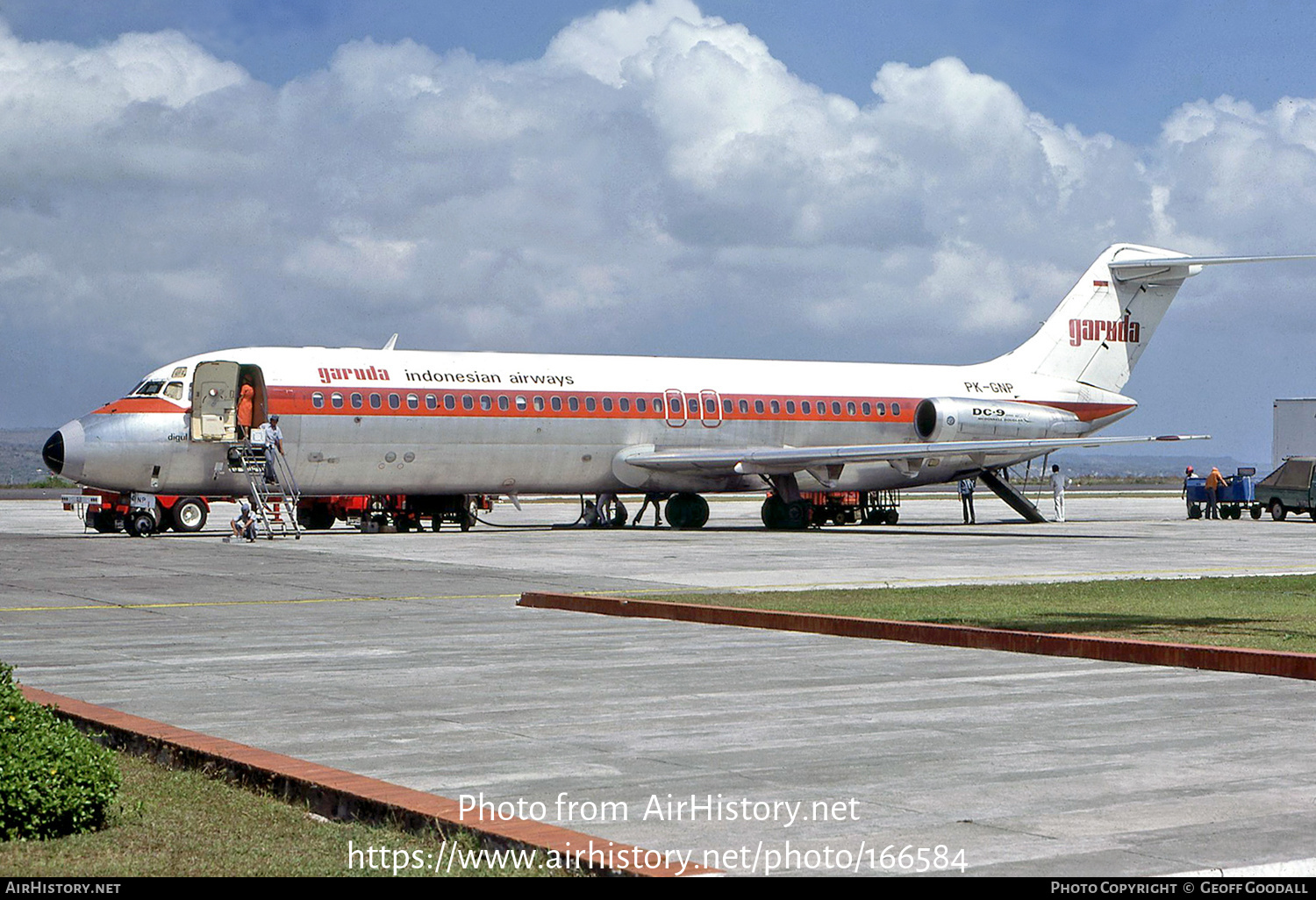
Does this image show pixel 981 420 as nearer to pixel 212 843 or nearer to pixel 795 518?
pixel 795 518

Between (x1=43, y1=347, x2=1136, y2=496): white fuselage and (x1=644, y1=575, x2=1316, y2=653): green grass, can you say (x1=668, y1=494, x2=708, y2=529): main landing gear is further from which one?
(x1=644, y1=575, x2=1316, y2=653): green grass

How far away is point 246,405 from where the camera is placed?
3544 centimetres

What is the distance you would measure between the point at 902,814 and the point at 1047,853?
871mm

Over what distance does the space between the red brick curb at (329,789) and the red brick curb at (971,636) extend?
7209mm

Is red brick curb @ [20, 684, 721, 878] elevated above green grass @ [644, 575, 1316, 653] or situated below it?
below

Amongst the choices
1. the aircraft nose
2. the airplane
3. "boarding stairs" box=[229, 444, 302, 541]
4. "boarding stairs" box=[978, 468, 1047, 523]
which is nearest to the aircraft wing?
the airplane

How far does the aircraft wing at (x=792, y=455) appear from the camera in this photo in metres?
39.4

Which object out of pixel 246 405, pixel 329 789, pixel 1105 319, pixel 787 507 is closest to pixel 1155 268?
pixel 1105 319

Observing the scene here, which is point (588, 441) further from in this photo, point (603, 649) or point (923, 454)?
point (603, 649)

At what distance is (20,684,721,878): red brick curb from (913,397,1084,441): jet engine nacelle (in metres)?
35.8

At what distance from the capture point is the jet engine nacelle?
4406 cm

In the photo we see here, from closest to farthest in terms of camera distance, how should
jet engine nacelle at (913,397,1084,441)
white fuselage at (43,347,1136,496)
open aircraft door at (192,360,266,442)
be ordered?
white fuselage at (43,347,1136,496) → open aircraft door at (192,360,266,442) → jet engine nacelle at (913,397,1084,441)

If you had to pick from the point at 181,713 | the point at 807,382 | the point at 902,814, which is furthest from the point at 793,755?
the point at 807,382

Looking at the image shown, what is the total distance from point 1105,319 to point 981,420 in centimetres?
607
